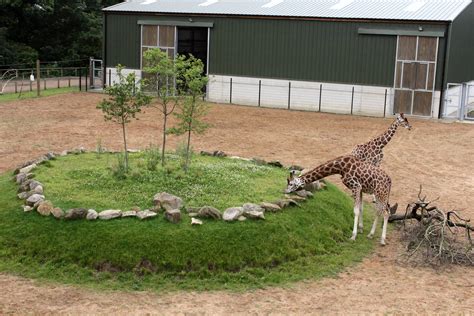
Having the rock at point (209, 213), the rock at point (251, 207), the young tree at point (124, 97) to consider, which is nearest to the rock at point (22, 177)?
the young tree at point (124, 97)

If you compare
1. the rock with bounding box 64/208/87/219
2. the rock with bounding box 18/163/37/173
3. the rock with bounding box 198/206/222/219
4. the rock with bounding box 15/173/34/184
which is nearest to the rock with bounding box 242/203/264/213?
the rock with bounding box 198/206/222/219

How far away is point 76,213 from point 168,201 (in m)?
1.42

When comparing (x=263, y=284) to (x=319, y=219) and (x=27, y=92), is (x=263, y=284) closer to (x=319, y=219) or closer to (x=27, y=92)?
(x=319, y=219)

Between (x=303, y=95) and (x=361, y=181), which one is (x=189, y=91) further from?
(x=303, y=95)

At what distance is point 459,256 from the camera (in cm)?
1045

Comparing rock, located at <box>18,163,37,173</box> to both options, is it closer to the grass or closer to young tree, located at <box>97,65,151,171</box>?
young tree, located at <box>97,65,151,171</box>

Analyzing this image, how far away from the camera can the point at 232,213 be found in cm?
1021

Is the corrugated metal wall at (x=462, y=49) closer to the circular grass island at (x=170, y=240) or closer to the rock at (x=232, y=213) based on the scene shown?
the circular grass island at (x=170, y=240)

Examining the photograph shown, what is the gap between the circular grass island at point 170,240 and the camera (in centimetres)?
922

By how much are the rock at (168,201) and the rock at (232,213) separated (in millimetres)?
754

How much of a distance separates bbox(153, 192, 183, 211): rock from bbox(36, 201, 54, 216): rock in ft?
5.32

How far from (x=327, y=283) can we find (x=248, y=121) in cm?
1640

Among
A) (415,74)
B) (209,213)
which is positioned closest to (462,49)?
(415,74)

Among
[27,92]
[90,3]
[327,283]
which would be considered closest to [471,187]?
[327,283]
